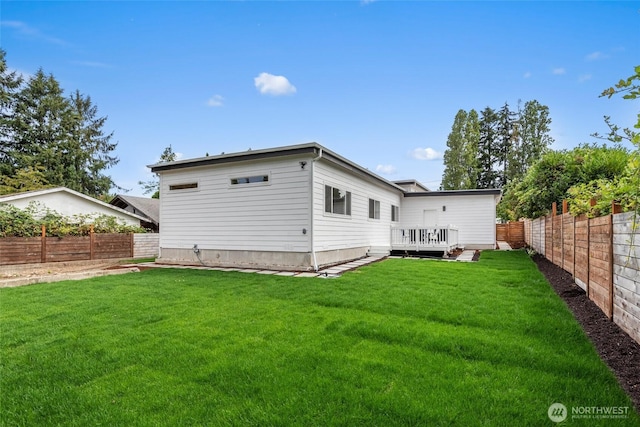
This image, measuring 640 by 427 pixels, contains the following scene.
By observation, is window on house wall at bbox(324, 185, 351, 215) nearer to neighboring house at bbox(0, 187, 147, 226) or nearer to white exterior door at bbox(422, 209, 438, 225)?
white exterior door at bbox(422, 209, 438, 225)

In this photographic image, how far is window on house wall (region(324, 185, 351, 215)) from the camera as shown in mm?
9281

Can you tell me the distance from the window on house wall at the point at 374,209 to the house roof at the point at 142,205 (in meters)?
14.9

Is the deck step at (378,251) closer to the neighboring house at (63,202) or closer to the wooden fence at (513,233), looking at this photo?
the wooden fence at (513,233)

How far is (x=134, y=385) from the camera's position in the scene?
8.19ft

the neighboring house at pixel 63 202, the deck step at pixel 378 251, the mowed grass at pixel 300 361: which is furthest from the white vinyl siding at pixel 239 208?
the neighboring house at pixel 63 202

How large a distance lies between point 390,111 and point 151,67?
1032cm

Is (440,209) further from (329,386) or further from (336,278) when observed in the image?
(329,386)

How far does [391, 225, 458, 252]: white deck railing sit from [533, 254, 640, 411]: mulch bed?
6445 mm

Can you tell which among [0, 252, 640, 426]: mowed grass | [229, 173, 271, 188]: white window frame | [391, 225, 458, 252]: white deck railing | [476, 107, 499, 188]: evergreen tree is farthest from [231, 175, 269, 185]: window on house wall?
[476, 107, 499, 188]: evergreen tree

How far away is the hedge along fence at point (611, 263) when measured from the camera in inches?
119

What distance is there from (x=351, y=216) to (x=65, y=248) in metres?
10.2

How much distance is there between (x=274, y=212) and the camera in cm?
897

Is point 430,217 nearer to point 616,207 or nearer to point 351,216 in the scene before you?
point 351,216

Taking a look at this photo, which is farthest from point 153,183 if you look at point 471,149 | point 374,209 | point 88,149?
point 471,149
